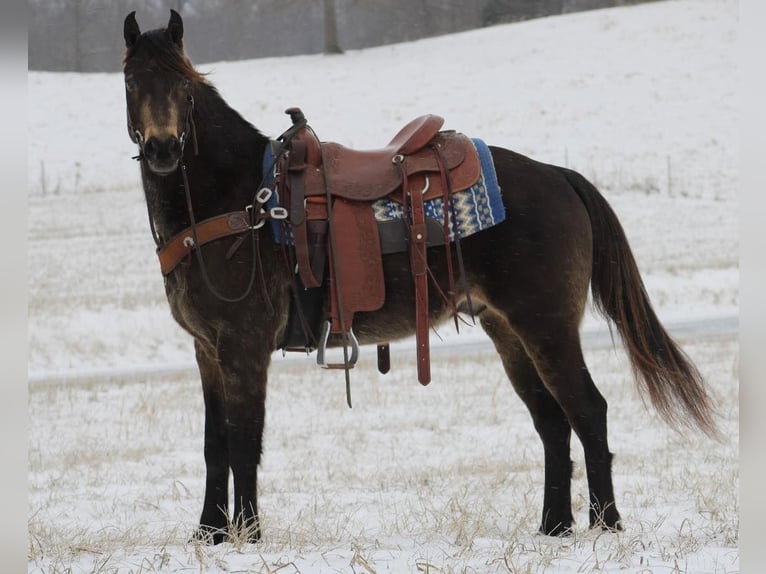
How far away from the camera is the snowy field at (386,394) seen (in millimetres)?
3949

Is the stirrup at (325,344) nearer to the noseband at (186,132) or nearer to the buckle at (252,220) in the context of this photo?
the buckle at (252,220)

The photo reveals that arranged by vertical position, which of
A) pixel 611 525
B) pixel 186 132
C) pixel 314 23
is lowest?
pixel 611 525

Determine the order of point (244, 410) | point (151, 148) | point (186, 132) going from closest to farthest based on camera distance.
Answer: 1. point (151, 148)
2. point (186, 132)
3. point (244, 410)

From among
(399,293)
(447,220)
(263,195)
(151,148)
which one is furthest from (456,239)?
(151,148)

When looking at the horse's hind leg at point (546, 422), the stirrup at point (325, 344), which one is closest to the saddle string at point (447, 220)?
the horse's hind leg at point (546, 422)

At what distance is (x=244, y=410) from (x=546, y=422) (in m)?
1.61

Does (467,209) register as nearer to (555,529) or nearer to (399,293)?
(399,293)

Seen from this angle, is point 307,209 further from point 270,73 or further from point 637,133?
point 270,73

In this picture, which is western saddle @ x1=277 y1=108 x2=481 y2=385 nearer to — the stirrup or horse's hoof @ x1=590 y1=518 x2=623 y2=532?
the stirrup

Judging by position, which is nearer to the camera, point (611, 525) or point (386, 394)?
point (611, 525)

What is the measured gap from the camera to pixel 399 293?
14.6ft

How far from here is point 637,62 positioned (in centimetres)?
3344

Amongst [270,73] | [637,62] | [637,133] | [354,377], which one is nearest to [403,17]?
[270,73]

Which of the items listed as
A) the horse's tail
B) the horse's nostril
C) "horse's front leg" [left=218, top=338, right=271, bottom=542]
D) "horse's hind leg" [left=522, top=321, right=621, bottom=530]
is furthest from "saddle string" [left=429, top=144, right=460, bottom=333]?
the horse's nostril
